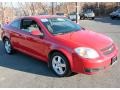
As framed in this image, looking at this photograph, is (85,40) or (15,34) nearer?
(85,40)

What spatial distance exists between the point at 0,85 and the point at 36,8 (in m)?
24.6

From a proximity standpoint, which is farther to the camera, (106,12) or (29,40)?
(106,12)

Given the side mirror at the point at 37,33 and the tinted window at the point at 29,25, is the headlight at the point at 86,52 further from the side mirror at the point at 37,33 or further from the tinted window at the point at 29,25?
the tinted window at the point at 29,25

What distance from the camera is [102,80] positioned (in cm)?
522

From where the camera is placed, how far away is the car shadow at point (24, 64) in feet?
19.7

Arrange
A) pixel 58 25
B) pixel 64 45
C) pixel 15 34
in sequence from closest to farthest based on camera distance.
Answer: pixel 64 45
pixel 58 25
pixel 15 34

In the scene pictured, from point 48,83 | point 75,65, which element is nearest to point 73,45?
point 75,65

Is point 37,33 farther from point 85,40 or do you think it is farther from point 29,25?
point 85,40

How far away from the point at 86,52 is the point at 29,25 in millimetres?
2339

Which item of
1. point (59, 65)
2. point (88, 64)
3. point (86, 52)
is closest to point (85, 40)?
point (86, 52)

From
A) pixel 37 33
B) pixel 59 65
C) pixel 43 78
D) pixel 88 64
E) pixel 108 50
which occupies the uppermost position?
pixel 37 33

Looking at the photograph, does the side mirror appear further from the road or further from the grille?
the grille

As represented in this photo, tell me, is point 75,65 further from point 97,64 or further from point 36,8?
point 36,8

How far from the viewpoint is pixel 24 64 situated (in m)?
6.66
